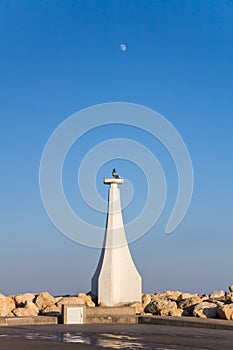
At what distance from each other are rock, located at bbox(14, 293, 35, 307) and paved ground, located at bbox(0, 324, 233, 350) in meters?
6.12

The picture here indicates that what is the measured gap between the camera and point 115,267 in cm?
2172

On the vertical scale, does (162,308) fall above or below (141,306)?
below

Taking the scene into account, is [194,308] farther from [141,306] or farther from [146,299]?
[146,299]

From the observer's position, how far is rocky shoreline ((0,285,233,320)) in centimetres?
1817

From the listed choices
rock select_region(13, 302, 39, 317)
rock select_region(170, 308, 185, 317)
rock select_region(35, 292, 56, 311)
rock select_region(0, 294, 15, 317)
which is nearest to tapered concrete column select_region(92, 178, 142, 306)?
rock select_region(35, 292, 56, 311)

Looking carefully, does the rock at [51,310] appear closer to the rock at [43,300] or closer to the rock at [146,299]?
the rock at [43,300]

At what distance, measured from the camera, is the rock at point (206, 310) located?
18.1m

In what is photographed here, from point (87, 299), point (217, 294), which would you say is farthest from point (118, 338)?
point (217, 294)

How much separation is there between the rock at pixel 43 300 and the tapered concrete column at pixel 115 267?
5.86 feet

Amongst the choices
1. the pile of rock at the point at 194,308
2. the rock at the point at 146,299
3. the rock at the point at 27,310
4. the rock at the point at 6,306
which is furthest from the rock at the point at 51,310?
the rock at the point at 146,299

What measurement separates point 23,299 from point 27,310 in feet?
6.95

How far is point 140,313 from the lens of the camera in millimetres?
20594

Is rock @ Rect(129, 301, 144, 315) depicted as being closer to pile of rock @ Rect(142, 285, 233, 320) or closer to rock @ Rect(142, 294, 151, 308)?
pile of rock @ Rect(142, 285, 233, 320)

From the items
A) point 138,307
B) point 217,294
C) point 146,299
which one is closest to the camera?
point 138,307
